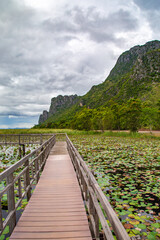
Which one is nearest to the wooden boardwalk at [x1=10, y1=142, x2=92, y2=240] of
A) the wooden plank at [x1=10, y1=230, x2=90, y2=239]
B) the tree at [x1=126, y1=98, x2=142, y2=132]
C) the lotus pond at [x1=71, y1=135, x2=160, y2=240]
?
the wooden plank at [x1=10, y1=230, x2=90, y2=239]

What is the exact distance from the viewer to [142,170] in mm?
8258

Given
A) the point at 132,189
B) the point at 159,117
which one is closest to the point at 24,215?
the point at 132,189

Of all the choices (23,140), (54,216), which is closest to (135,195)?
(54,216)

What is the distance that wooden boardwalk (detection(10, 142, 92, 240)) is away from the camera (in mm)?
2859

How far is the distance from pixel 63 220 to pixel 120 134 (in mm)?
30626

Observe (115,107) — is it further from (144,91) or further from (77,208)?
(77,208)

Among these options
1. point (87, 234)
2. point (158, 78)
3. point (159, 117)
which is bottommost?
point (87, 234)

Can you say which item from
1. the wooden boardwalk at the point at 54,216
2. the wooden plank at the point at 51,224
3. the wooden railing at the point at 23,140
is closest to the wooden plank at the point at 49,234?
the wooden boardwalk at the point at 54,216

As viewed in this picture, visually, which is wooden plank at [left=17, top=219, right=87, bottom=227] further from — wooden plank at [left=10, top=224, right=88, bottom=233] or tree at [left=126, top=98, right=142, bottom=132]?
tree at [left=126, top=98, right=142, bottom=132]

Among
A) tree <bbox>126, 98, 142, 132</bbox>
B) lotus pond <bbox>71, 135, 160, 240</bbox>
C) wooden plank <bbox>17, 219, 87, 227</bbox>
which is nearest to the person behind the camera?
wooden plank <bbox>17, 219, 87, 227</bbox>

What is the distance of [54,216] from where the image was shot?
11.7ft

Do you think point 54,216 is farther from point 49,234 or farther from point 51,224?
point 49,234

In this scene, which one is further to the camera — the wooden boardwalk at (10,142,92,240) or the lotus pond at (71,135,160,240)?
the lotus pond at (71,135,160,240)

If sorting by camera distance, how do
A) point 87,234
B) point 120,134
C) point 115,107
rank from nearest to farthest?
point 87,234, point 120,134, point 115,107
